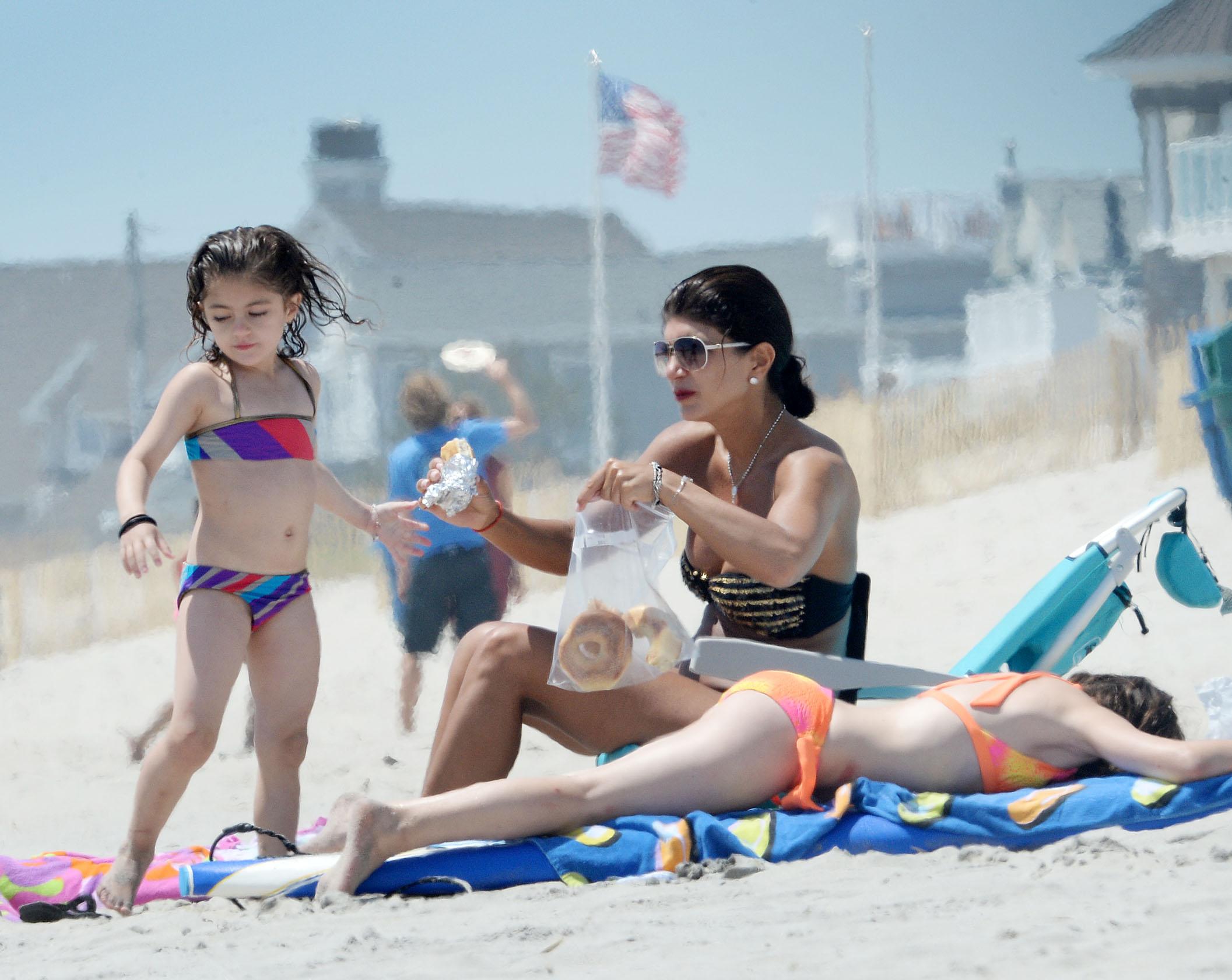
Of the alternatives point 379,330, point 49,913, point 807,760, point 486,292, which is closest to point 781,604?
point 807,760

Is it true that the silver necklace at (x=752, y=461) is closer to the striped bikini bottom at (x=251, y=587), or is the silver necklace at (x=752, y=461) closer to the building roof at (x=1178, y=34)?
the striped bikini bottom at (x=251, y=587)

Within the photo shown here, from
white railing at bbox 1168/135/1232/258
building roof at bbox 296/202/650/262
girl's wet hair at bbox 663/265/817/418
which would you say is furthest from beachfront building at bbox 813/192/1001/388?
girl's wet hair at bbox 663/265/817/418

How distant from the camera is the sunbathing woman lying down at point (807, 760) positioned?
2578mm

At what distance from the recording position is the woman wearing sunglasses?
292 centimetres

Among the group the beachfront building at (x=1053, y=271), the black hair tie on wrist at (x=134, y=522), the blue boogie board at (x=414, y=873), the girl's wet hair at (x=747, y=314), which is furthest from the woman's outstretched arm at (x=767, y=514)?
the beachfront building at (x=1053, y=271)

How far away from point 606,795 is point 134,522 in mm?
1173

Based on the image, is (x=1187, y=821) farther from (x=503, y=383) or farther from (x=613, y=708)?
(x=503, y=383)

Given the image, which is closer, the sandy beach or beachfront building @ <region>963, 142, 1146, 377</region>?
the sandy beach

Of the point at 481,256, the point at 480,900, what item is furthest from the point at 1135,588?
the point at 481,256

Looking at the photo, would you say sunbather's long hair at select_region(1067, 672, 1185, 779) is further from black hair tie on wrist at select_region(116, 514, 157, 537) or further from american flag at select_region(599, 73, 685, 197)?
american flag at select_region(599, 73, 685, 197)

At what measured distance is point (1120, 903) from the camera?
84.1 inches

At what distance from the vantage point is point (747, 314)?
3.25m

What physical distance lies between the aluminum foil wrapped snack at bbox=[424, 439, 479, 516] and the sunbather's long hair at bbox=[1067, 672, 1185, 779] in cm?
146

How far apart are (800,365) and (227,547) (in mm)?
1465
